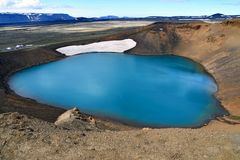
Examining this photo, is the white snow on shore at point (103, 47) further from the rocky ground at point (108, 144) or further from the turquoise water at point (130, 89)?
the rocky ground at point (108, 144)

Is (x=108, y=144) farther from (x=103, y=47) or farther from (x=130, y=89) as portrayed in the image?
(x=103, y=47)

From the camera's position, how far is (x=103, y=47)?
78.1 metres

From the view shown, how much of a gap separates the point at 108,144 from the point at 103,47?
207 ft

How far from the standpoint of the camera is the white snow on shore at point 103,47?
2936 inches

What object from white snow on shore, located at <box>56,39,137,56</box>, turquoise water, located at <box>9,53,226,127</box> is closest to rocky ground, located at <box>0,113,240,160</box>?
turquoise water, located at <box>9,53,226,127</box>

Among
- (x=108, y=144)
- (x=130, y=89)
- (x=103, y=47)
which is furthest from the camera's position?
(x=103, y=47)

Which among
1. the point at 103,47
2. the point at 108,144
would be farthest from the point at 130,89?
the point at 103,47

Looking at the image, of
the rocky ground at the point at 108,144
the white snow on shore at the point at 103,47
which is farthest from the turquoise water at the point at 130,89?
the rocky ground at the point at 108,144

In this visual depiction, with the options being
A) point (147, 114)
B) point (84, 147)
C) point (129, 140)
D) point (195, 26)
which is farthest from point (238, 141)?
point (195, 26)

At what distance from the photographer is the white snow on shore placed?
74.6 metres

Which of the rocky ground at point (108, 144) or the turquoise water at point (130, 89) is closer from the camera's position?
the rocky ground at point (108, 144)

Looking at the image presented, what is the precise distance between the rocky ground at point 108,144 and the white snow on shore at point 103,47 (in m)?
57.1

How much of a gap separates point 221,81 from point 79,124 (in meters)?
30.5

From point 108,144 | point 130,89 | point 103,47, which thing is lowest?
point 103,47
